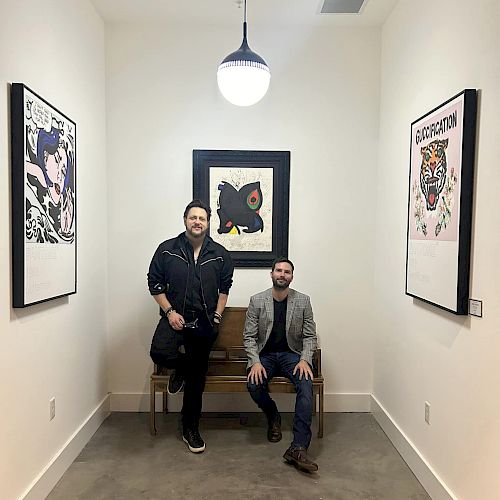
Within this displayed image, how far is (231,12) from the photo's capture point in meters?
3.64

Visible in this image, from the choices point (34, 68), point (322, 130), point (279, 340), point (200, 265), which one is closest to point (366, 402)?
point (279, 340)

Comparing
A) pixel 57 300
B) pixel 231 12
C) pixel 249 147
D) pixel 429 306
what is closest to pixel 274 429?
pixel 429 306

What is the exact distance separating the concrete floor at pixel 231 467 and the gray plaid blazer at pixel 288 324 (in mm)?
638

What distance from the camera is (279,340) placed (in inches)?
138

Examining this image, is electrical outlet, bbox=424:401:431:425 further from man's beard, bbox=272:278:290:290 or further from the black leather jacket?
the black leather jacket

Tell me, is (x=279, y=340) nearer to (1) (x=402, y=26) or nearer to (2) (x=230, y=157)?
(2) (x=230, y=157)

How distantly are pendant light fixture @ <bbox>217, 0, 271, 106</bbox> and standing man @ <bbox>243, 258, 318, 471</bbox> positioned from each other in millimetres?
1107

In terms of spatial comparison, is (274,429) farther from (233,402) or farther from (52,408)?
(52,408)

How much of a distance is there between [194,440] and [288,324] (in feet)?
3.16

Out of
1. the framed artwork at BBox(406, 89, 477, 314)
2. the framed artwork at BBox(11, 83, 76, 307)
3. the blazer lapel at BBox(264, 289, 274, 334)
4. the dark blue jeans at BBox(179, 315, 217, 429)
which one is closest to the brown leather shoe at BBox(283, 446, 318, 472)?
the dark blue jeans at BBox(179, 315, 217, 429)

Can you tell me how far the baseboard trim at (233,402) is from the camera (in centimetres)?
396

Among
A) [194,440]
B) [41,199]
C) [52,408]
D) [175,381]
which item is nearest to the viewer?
[41,199]

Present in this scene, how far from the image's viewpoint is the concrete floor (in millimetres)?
2762

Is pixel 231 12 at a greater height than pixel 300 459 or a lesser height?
greater
